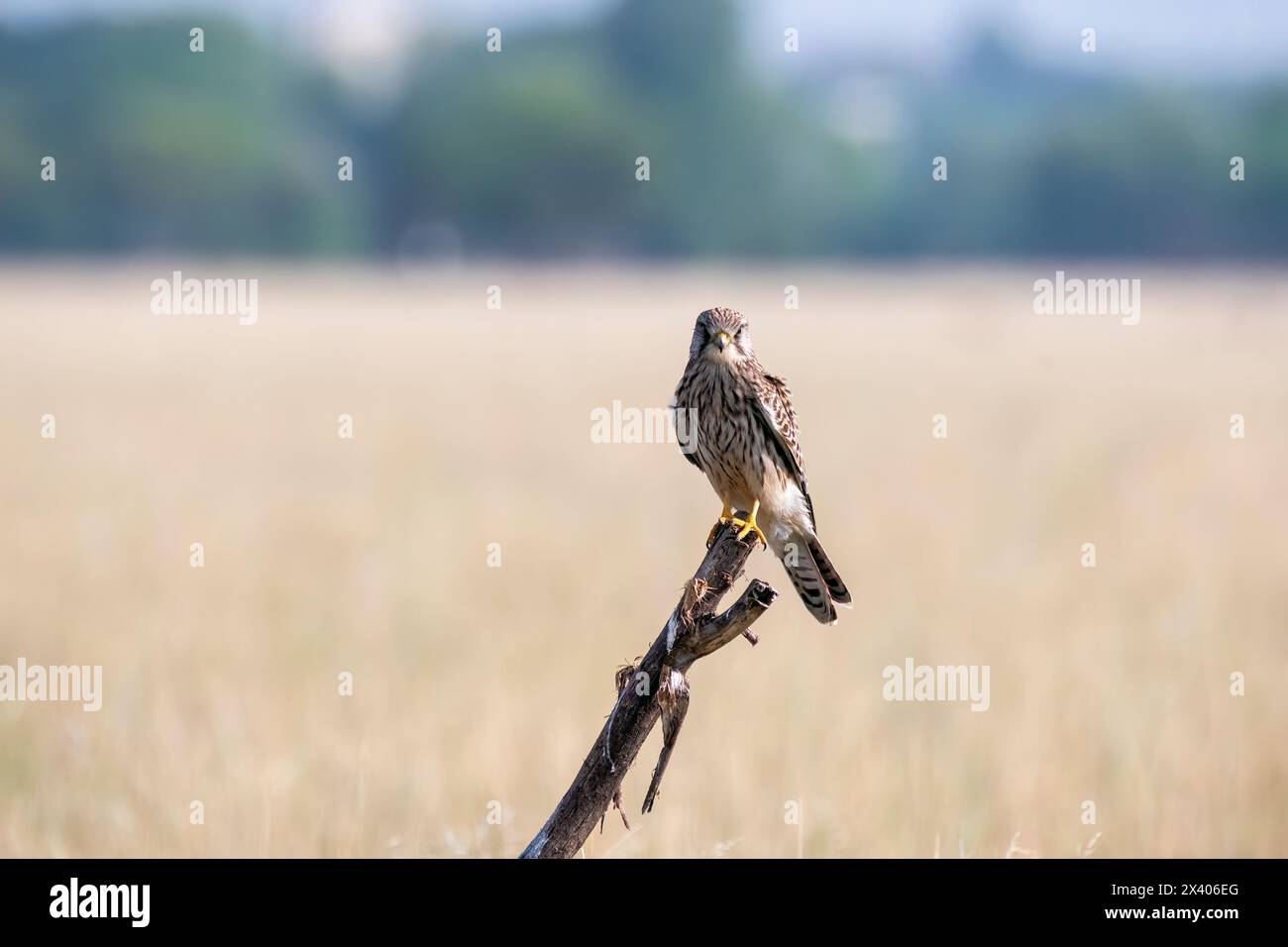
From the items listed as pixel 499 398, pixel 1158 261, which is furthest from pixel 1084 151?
pixel 499 398

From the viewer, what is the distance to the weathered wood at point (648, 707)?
4074mm

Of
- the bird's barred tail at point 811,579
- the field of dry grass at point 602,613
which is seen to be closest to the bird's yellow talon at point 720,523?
the bird's barred tail at point 811,579

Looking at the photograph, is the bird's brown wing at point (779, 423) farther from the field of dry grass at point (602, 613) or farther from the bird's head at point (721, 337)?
the field of dry grass at point (602, 613)

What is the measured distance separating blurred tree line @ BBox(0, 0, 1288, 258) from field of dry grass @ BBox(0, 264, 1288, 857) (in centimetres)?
6142

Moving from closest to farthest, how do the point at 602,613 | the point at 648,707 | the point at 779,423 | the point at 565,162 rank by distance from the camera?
the point at 648,707 → the point at 779,423 → the point at 602,613 → the point at 565,162

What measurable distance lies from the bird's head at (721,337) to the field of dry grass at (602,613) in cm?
192

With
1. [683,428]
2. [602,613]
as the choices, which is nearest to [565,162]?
[602,613]

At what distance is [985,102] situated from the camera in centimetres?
17175

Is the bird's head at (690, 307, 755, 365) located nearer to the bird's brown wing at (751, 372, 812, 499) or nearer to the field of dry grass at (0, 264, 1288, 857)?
the bird's brown wing at (751, 372, 812, 499)

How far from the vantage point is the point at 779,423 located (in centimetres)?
615

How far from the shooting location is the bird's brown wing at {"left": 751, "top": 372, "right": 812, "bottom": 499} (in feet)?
20.1

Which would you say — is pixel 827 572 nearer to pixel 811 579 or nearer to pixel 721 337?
pixel 811 579

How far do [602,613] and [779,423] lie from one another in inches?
191
